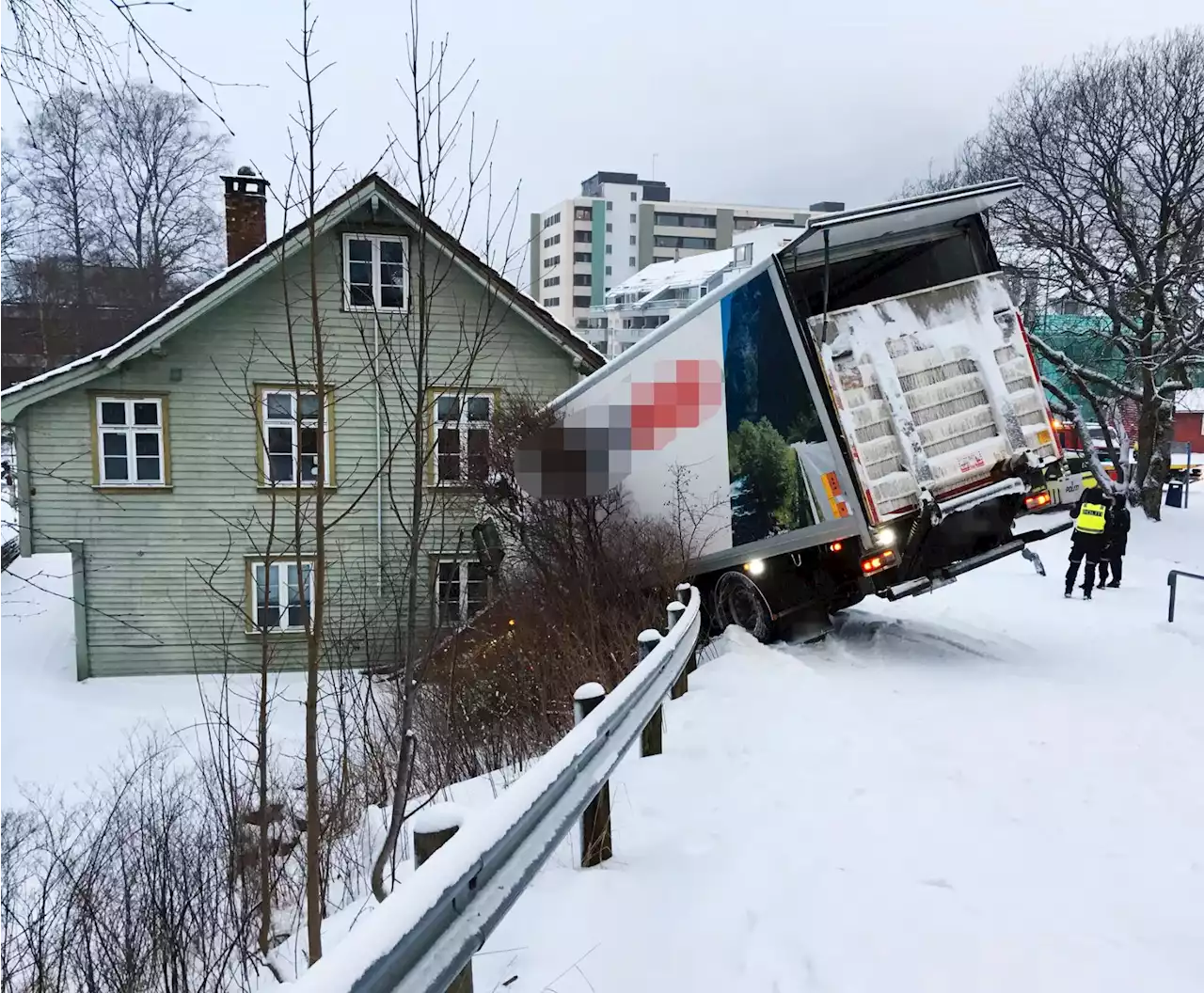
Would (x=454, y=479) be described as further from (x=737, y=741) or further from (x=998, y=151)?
(x=998, y=151)

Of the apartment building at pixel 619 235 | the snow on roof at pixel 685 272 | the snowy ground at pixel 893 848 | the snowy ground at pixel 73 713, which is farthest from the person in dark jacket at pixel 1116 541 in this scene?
the apartment building at pixel 619 235

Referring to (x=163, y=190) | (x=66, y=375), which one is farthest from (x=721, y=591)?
(x=163, y=190)

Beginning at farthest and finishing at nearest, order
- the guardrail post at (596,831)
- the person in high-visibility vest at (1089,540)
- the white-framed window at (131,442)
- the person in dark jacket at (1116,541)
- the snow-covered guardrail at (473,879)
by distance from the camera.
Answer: the white-framed window at (131,442), the person in dark jacket at (1116,541), the person in high-visibility vest at (1089,540), the guardrail post at (596,831), the snow-covered guardrail at (473,879)

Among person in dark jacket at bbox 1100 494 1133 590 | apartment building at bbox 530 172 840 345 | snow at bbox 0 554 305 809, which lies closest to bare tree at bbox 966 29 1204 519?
person in dark jacket at bbox 1100 494 1133 590

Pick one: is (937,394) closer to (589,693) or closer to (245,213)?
(589,693)

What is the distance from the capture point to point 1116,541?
1371 cm

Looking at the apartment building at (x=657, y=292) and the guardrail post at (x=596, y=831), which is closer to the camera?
the guardrail post at (x=596, y=831)

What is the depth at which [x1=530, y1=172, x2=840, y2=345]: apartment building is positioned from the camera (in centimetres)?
8556

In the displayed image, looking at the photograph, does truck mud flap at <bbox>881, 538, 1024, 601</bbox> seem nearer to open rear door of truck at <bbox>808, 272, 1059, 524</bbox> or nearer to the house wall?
open rear door of truck at <bbox>808, 272, 1059, 524</bbox>

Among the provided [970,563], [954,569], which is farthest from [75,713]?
[970,563]

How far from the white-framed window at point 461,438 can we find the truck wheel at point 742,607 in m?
3.14

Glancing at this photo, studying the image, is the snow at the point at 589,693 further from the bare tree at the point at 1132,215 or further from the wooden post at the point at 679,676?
the bare tree at the point at 1132,215

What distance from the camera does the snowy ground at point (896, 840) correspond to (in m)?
2.91

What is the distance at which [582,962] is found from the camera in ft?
9.37
